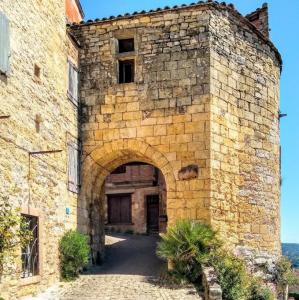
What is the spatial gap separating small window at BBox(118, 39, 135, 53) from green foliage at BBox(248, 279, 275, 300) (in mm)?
6775

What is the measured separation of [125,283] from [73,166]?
3.21 metres

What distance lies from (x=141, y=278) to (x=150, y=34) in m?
6.14

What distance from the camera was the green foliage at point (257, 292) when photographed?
39.5 ft

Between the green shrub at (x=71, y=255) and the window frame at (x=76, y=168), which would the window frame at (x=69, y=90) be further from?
the green shrub at (x=71, y=255)

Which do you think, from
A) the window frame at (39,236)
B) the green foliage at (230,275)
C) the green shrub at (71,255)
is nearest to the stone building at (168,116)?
the green shrub at (71,255)

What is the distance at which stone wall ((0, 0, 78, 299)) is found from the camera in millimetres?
8953

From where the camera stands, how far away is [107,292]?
1014cm

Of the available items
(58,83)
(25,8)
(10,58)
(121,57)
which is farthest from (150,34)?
(10,58)

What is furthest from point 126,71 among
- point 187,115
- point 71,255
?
point 71,255

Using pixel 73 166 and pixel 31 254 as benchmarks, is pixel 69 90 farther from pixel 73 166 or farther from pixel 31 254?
pixel 31 254

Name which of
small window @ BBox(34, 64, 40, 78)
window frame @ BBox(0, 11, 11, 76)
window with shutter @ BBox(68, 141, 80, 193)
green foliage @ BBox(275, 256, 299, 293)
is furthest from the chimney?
window frame @ BBox(0, 11, 11, 76)

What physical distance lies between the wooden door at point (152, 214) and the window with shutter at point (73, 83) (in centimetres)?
937

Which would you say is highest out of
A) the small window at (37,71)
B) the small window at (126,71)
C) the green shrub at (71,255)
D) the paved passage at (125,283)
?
the small window at (126,71)

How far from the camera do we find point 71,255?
11.2m
